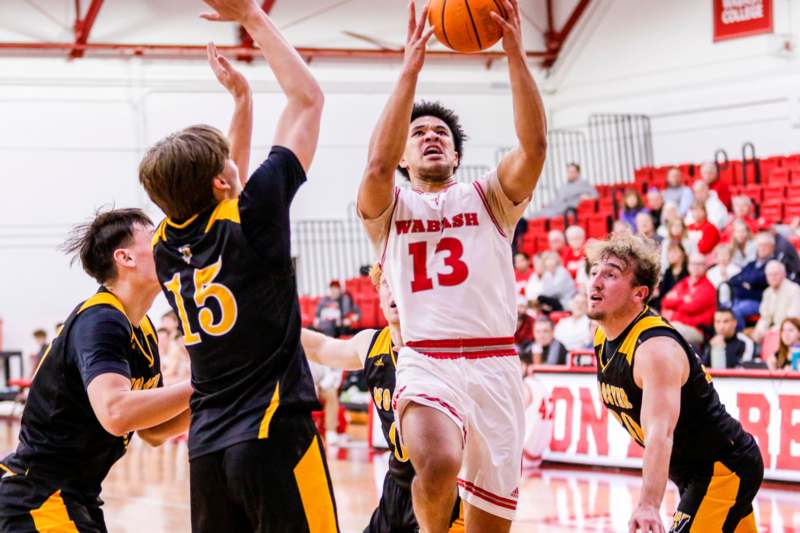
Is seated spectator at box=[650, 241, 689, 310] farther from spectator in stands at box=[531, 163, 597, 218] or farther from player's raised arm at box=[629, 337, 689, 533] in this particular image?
player's raised arm at box=[629, 337, 689, 533]

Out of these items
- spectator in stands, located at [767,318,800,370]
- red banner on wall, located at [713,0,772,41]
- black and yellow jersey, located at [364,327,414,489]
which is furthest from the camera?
red banner on wall, located at [713,0,772,41]

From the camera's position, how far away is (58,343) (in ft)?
12.7

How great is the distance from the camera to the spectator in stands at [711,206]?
14.4 metres

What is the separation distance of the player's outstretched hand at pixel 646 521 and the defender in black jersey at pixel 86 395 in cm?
163

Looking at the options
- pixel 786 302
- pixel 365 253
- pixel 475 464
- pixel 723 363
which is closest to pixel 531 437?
pixel 723 363

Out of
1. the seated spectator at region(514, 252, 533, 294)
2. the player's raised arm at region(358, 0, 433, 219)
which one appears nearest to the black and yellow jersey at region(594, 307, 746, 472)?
the player's raised arm at region(358, 0, 433, 219)

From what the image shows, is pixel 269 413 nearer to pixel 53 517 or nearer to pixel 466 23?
pixel 53 517

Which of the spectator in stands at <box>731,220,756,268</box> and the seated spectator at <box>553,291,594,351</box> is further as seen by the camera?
the spectator in stands at <box>731,220,756,268</box>

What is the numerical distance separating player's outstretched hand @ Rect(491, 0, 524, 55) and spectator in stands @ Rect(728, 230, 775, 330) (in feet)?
27.7

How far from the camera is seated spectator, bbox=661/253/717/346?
1209 centimetres

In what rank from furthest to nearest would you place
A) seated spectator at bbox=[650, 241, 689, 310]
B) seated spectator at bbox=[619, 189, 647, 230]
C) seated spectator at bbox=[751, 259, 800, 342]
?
1. seated spectator at bbox=[619, 189, 647, 230]
2. seated spectator at bbox=[650, 241, 689, 310]
3. seated spectator at bbox=[751, 259, 800, 342]

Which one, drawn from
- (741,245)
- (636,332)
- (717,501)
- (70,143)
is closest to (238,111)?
(636,332)

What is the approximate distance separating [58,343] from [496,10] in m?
2.05

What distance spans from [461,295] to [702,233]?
1002 cm
